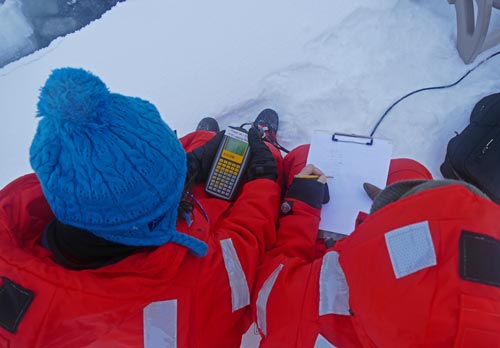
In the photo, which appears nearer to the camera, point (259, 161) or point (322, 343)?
point (322, 343)

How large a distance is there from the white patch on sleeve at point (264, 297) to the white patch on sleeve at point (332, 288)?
0.43 feet

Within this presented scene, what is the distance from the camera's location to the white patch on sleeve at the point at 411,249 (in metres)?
0.60

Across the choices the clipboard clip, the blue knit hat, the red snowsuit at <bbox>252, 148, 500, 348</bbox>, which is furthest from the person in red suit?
the clipboard clip

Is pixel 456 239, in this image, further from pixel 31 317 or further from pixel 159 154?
pixel 31 317

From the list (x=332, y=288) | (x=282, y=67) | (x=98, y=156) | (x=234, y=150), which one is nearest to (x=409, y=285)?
(x=332, y=288)

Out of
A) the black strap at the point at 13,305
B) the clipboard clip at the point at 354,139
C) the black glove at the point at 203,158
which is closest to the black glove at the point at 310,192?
the clipboard clip at the point at 354,139

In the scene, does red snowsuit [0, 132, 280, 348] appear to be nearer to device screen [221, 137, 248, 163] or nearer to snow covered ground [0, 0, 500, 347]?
device screen [221, 137, 248, 163]

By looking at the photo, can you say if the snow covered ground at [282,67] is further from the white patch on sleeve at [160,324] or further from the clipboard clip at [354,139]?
the white patch on sleeve at [160,324]

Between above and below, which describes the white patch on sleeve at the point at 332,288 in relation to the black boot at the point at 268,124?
below

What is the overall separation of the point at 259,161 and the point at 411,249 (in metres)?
0.66

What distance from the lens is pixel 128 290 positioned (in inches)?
28.0

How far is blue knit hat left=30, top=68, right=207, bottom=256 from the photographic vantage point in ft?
1.87

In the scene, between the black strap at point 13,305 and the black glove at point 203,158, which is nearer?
the black strap at point 13,305

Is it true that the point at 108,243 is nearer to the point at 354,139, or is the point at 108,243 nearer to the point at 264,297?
the point at 264,297
